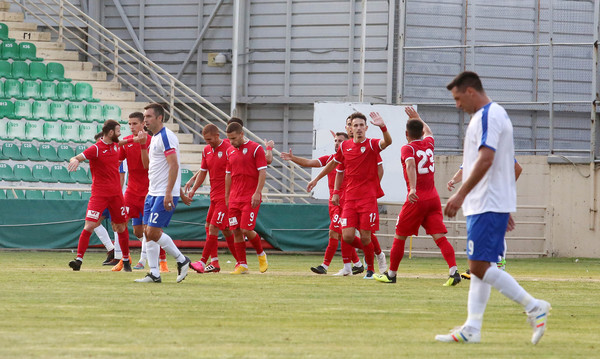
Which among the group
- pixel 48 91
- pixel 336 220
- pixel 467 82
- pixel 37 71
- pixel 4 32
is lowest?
pixel 336 220

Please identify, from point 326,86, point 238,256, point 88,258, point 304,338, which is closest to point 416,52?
point 326,86

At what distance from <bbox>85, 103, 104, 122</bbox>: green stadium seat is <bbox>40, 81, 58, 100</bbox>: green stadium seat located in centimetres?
86

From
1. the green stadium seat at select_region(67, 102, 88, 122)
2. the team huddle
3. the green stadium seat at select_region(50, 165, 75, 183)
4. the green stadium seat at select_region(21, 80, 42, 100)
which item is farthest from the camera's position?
the green stadium seat at select_region(21, 80, 42, 100)

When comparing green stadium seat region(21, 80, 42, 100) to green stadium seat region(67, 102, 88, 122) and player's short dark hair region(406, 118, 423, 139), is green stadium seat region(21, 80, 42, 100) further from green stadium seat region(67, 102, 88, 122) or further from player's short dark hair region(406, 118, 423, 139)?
player's short dark hair region(406, 118, 423, 139)

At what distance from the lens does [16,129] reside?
23.7 meters

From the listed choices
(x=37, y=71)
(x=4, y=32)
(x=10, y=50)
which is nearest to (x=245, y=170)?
(x=37, y=71)

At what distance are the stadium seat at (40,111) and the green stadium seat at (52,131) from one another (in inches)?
13.2

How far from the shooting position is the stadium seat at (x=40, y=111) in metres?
24.3

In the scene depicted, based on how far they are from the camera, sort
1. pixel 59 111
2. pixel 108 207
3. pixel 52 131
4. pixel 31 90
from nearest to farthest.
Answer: pixel 108 207 < pixel 52 131 < pixel 59 111 < pixel 31 90

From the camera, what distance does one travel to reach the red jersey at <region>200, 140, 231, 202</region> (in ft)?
48.3

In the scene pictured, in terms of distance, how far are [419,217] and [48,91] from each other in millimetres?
15238

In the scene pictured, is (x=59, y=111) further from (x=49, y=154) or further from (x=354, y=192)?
(x=354, y=192)

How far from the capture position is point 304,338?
6906 millimetres

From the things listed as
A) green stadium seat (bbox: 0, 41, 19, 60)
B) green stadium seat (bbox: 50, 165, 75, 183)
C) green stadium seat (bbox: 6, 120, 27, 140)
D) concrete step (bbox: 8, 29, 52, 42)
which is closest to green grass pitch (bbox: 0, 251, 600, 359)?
green stadium seat (bbox: 50, 165, 75, 183)
